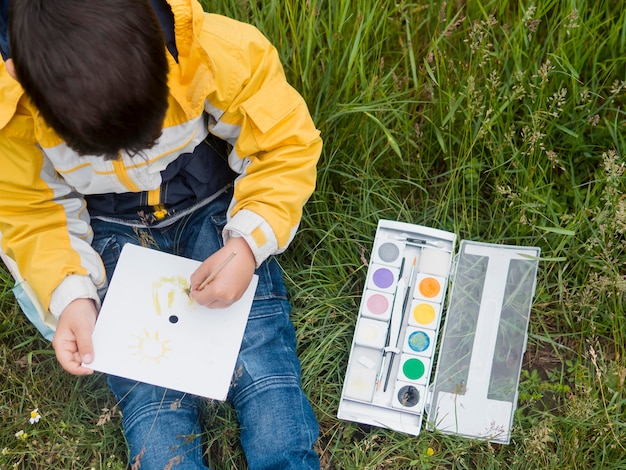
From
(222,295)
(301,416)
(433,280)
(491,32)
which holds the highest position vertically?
(491,32)

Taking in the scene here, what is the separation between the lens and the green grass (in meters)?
1.74

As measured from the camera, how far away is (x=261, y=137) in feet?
5.16

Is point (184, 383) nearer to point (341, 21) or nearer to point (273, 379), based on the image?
point (273, 379)

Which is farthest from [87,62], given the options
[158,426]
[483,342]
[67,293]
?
[483,342]

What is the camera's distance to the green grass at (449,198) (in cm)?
174

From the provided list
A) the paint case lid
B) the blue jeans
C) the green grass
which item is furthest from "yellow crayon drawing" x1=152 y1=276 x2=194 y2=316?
the paint case lid

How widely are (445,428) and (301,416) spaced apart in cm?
39

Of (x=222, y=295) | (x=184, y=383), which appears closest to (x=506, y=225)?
(x=222, y=295)

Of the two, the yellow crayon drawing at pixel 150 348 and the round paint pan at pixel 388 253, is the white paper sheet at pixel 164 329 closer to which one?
the yellow crayon drawing at pixel 150 348

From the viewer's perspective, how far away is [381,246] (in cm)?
187

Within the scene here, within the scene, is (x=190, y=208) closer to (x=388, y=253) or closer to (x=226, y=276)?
(x=226, y=276)

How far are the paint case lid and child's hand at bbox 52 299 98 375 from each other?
879mm

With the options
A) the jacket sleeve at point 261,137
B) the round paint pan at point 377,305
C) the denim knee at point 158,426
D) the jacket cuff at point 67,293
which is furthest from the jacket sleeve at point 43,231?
the round paint pan at point 377,305

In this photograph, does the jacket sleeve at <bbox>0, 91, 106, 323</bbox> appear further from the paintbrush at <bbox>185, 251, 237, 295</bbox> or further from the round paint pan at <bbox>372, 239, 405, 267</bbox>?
the round paint pan at <bbox>372, 239, 405, 267</bbox>
